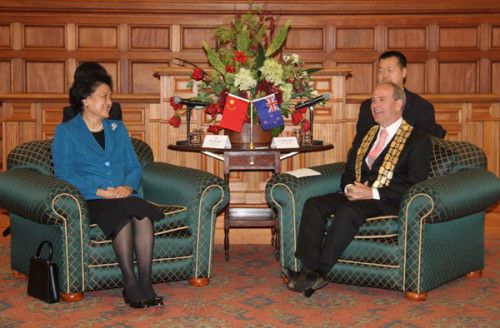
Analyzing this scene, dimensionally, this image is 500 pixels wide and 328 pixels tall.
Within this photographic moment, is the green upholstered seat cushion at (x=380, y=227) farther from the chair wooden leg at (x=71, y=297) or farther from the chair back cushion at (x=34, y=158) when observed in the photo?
the chair back cushion at (x=34, y=158)

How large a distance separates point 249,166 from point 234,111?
1.25ft

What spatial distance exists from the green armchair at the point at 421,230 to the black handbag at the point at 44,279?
128 centimetres

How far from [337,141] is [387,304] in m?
2.20

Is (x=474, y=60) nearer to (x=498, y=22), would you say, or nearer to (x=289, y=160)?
(x=498, y=22)

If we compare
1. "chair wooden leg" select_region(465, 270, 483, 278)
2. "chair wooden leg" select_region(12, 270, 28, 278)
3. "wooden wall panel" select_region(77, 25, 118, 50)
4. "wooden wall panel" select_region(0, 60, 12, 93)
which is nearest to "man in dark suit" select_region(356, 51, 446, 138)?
"chair wooden leg" select_region(465, 270, 483, 278)

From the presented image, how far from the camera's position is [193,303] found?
11.9 ft

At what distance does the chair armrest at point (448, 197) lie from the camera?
357 cm

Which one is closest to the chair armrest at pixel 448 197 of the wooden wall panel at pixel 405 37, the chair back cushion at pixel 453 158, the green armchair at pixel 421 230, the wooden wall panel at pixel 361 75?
the green armchair at pixel 421 230

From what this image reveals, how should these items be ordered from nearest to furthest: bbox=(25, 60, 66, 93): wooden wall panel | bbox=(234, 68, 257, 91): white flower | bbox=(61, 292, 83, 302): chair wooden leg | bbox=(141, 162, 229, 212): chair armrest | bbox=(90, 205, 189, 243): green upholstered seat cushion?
bbox=(61, 292, 83, 302): chair wooden leg
bbox=(90, 205, 189, 243): green upholstered seat cushion
bbox=(141, 162, 229, 212): chair armrest
bbox=(234, 68, 257, 91): white flower
bbox=(25, 60, 66, 93): wooden wall panel

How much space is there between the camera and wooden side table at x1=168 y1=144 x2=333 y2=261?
14.8 ft

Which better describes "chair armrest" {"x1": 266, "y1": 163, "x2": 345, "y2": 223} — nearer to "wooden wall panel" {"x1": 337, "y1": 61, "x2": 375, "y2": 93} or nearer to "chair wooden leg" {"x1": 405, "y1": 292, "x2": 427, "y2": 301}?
"chair wooden leg" {"x1": 405, "y1": 292, "x2": 427, "y2": 301}

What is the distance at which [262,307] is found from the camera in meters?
3.56

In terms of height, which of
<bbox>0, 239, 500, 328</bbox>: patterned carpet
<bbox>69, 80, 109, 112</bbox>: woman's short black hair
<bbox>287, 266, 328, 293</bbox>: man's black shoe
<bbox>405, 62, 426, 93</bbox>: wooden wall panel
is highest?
<bbox>405, 62, 426, 93</bbox>: wooden wall panel

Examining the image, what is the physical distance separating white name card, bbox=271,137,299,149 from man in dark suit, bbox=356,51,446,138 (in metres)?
0.45
